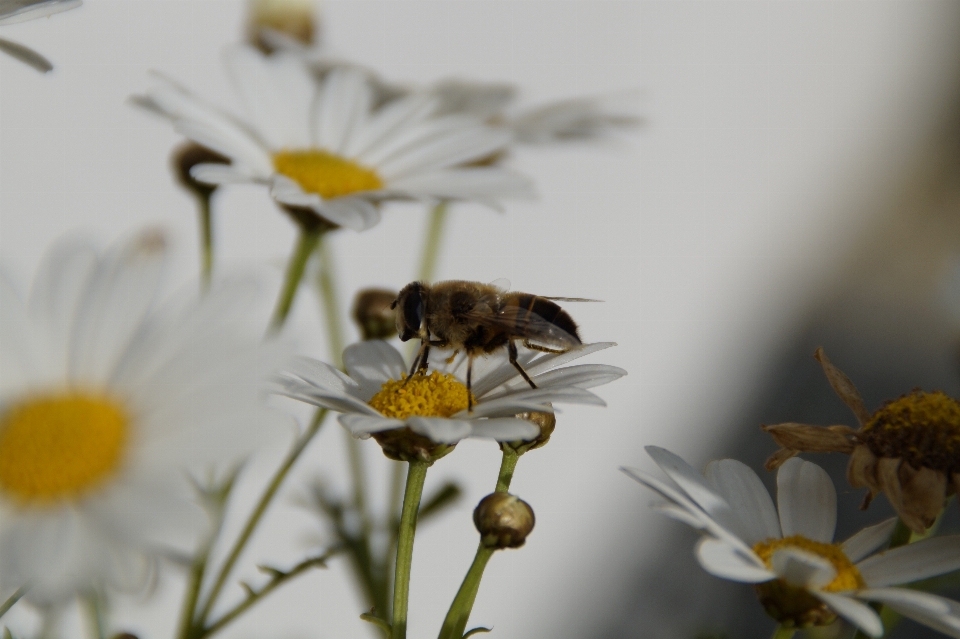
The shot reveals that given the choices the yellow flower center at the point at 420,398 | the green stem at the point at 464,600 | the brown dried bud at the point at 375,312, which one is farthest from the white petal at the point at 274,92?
the green stem at the point at 464,600

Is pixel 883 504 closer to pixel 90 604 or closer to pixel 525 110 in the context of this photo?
pixel 525 110

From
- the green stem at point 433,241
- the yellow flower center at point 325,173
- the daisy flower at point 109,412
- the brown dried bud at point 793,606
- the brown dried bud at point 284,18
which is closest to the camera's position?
the daisy flower at point 109,412

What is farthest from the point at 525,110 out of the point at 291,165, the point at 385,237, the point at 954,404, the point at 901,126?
the point at 901,126

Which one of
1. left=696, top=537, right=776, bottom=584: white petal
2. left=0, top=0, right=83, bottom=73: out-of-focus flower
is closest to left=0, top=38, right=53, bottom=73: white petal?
left=0, top=0, right=83, bottom=73: out-of-focus flower

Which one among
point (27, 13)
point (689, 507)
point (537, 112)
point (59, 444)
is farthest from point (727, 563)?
point (537, 112)

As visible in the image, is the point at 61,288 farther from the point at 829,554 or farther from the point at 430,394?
the point at 829,554

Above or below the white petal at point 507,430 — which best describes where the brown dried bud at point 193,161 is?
above

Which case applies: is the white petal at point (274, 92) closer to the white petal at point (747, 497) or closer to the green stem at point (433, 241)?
the green stem at point (433, 241)
